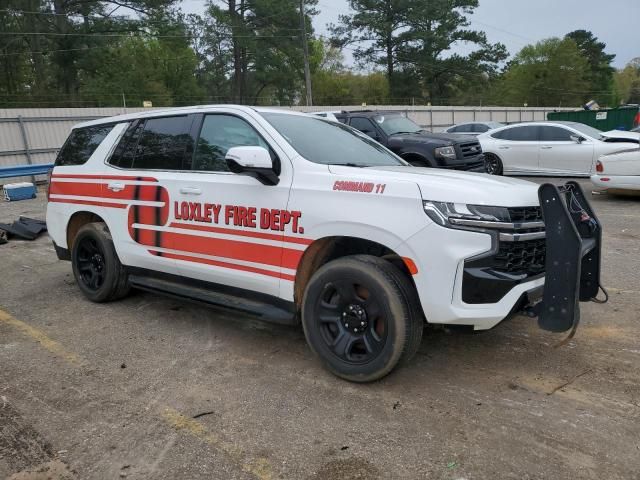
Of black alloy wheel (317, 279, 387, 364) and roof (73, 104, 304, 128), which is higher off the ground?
roof (73, 104, 304, 128)

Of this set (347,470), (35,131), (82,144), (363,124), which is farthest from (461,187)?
(35,131)

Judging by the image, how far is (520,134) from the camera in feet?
43.3

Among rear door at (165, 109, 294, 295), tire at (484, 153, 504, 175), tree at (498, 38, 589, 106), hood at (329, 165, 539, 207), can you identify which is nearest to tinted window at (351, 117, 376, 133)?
tire at (484, 153, 504, 175)

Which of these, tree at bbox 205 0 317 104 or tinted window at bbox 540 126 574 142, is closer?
tinted window at bbox 540 126 574 142

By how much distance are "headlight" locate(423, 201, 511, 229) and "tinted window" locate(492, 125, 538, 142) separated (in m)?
11.0

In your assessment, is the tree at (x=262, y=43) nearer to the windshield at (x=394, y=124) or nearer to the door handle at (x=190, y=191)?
the windshield at (x=394, y=124)

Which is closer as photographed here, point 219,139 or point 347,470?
point 347,470

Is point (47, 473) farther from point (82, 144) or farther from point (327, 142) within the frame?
point (82, 144)

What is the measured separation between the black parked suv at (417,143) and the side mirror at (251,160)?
22.4 ft

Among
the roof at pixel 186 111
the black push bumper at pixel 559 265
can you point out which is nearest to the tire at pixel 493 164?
the roof at pixel 186 111

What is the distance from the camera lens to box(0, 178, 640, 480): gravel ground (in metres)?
2.64

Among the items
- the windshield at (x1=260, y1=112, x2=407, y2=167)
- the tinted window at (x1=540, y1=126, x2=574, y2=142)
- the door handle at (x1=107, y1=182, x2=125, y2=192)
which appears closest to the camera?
the windshield at (x1=260, y1=112, x2=407, y2=167)

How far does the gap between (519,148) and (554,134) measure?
2.89 feet

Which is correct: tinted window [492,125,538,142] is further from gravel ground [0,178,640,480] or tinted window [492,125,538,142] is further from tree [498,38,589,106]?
tree [498,38,589,106]
